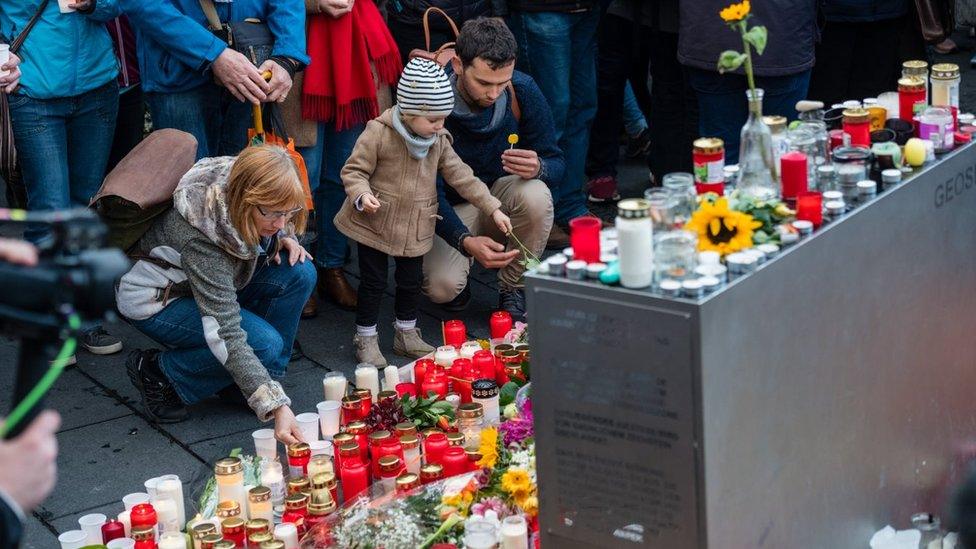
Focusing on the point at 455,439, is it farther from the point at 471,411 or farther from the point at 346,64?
the point at 346,64

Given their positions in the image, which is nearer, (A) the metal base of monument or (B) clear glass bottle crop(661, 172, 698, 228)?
(A) the metal base of monument

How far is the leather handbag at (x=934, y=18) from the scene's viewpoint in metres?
5.57

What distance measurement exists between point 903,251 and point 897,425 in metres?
0.46

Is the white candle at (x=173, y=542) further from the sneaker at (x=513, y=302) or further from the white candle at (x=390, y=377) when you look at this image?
the sneaker at (x=513, y=302)

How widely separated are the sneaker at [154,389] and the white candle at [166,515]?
0.91 meters

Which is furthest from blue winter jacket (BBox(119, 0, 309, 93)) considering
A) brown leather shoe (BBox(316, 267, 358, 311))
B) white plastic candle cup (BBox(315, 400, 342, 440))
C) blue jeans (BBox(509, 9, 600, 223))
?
white plastic candle cup (BBox(315, 400, 342, 440))

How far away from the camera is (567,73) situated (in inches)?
235

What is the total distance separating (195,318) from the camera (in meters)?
4.49

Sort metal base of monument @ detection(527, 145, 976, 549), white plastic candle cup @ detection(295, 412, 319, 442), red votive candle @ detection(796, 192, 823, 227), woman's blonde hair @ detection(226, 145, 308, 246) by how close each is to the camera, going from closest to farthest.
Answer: metal base of monument @ detection(527, 145, 976, 549), red votive candle @ detection(796, 192, 823, 227), woman's blonde hair @ detection(226, 145, 308, 246), white plastic candle cup @ detection(295, 412, 319, 442)

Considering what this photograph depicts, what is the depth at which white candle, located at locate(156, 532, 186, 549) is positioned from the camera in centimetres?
352

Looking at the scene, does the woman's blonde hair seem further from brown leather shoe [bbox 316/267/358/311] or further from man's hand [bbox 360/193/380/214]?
brown leather shoe [bbox 316/267/358/311]

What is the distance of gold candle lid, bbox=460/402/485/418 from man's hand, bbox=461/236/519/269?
3.24ft

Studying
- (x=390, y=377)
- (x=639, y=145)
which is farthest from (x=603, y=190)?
(x=390, y=377)

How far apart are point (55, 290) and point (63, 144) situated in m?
3.08
